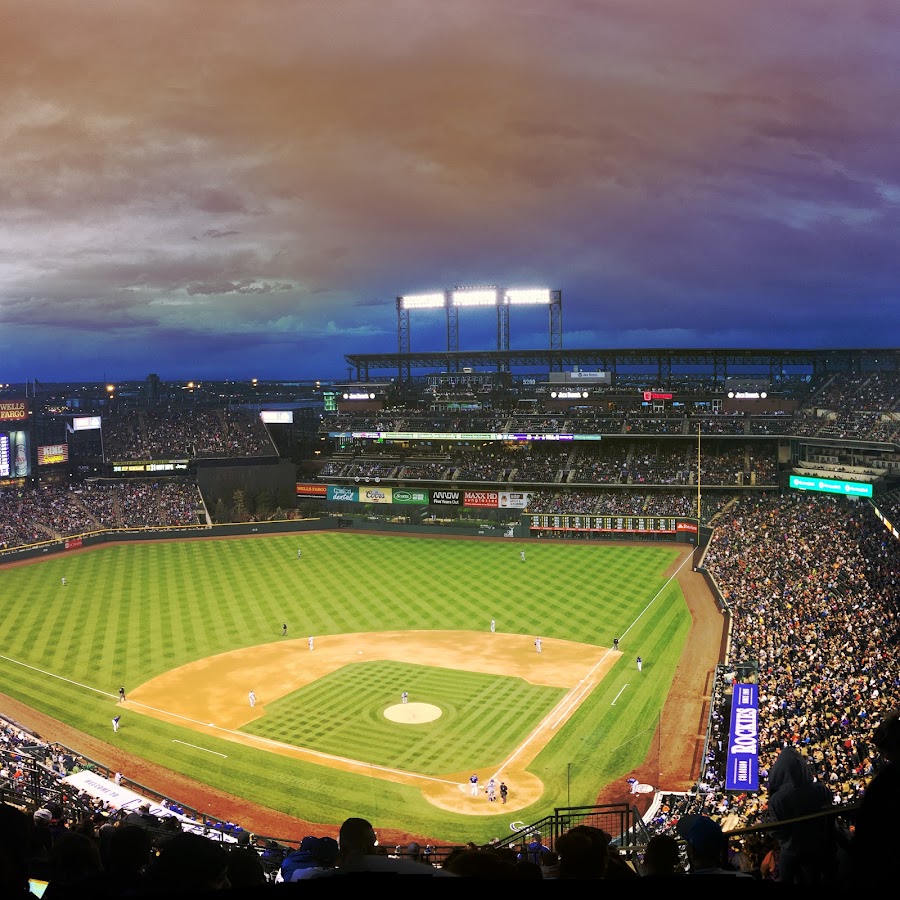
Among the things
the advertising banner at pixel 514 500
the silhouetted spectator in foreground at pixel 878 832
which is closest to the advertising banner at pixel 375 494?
the advertising banner at pixel 514 500

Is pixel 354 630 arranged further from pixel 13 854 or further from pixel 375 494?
pixel 13 854

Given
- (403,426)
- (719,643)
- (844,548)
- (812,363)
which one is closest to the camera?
(719,643)

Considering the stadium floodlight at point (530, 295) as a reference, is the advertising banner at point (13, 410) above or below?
below

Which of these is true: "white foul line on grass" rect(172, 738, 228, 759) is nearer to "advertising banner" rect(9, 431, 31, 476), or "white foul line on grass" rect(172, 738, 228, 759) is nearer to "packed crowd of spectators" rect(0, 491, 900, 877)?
"packed crowd of spectators" rect(0, 491, 900, 877)

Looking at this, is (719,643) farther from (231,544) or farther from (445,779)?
(231,544)

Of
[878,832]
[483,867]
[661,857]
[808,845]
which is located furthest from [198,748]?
[878,832]

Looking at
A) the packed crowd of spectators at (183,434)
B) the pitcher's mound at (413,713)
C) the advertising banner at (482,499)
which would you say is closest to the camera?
the pitcher's mound at (413,713)

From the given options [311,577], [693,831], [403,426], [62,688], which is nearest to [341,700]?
[62,688]

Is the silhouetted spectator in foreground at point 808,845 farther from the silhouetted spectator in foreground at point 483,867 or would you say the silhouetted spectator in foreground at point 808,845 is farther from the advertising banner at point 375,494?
the advertising banner at point 375,494
